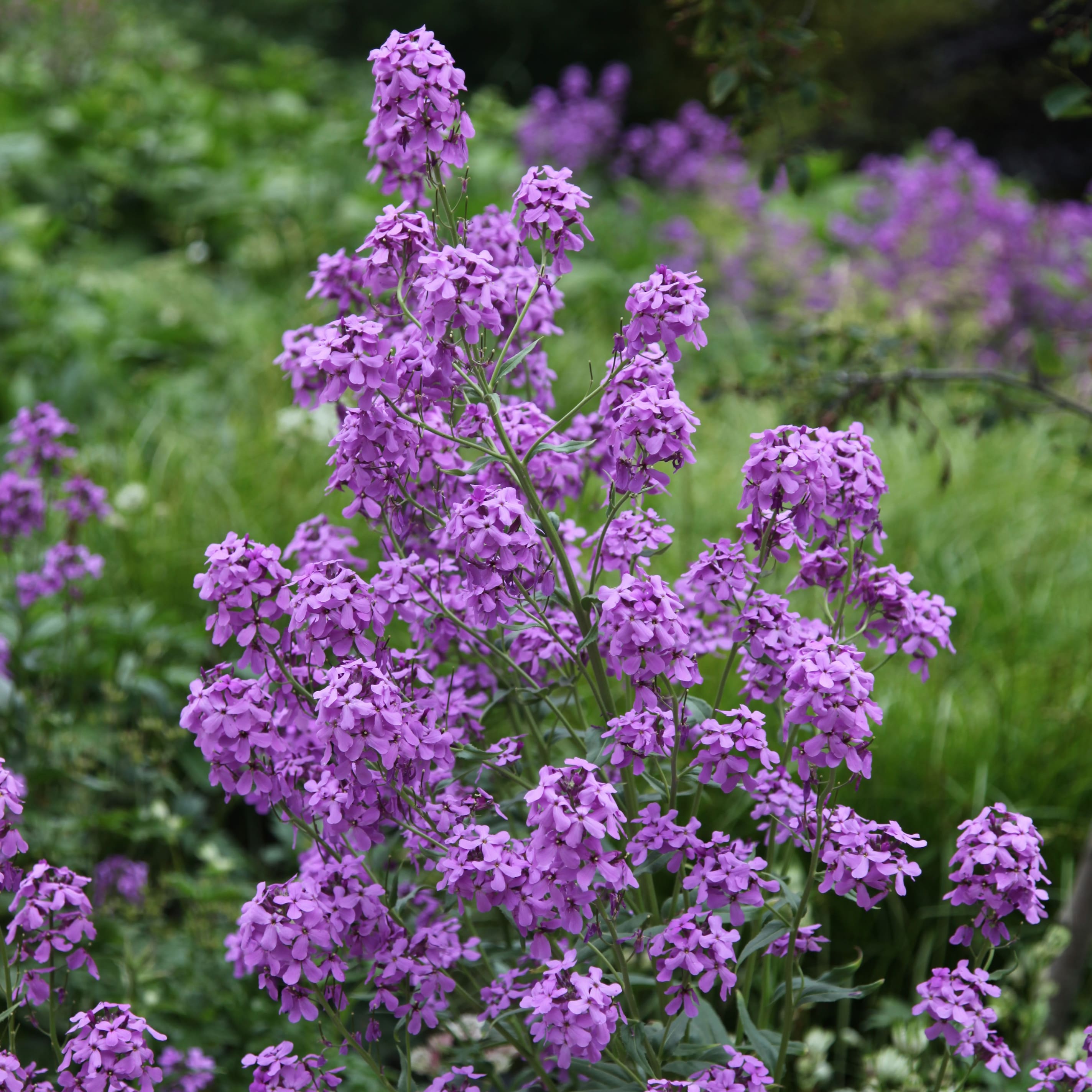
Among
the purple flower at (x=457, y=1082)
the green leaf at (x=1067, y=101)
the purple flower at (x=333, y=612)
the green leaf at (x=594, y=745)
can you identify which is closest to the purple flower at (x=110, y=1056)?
the purple flower at (x=457, y=1082)

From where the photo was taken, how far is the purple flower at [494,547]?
4.67 ft

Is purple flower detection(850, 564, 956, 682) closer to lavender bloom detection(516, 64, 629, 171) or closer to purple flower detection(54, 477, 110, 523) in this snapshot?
purple flower detection(54, 477, 110, 523)

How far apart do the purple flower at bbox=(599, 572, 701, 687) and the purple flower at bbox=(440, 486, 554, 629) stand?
12 centimetres

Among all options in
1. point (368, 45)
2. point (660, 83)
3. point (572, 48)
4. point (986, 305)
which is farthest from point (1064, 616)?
point (368, 45)

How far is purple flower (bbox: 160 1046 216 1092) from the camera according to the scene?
202cm

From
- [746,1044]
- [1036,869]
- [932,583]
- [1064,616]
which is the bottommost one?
[746,1044]

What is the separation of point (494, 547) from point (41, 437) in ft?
5.53

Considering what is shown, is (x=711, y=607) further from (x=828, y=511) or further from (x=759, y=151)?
(x=759, y=151)

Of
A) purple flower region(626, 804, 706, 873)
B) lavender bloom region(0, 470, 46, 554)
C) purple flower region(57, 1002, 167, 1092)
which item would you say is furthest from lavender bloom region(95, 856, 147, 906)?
purple flower region(626, 804, 706, 873)

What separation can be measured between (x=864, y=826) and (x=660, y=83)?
41.6ft

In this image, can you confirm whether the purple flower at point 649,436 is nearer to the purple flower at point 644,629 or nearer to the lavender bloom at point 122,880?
the purple flower at point 644,629

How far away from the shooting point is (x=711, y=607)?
1.81m

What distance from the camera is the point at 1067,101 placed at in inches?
91.4

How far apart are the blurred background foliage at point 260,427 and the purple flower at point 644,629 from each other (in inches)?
53.2
